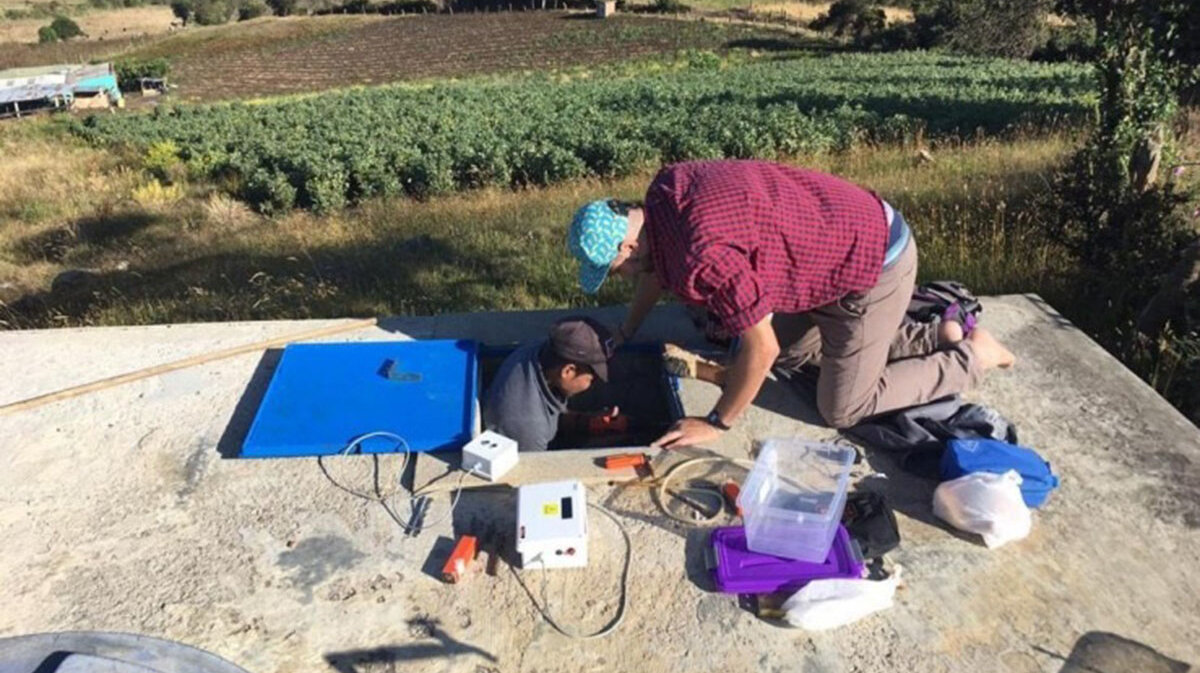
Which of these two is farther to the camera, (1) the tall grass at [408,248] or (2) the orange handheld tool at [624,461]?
(1) the tall grass at [408,248]

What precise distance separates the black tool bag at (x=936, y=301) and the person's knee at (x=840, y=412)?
28.4 inches

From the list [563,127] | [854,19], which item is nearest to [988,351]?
[563,127]

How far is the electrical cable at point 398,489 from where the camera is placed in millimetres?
3240

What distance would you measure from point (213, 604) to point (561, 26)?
1884 inches

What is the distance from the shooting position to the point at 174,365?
4309mm

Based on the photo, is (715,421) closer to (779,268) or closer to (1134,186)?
(779,268)

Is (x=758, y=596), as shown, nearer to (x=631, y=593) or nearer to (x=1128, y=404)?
(x=631, y=593)

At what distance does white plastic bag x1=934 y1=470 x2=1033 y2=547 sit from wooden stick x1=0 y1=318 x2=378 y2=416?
10.2 ft

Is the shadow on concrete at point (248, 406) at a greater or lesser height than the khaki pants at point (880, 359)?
lesser

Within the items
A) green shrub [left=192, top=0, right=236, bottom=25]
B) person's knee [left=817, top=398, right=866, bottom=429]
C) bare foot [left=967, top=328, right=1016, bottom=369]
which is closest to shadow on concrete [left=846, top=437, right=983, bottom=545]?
person's knee [left=817, top=398, right=866, bottom=429]

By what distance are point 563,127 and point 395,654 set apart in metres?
13.8

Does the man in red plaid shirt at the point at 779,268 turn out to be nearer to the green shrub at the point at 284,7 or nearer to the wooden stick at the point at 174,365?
the wooden stick at the point at 174,365

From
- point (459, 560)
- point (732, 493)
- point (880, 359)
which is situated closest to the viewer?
point (459, 560)

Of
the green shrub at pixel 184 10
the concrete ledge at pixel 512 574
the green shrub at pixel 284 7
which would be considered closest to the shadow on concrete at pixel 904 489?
the concrete ledge at pixel 512 574
